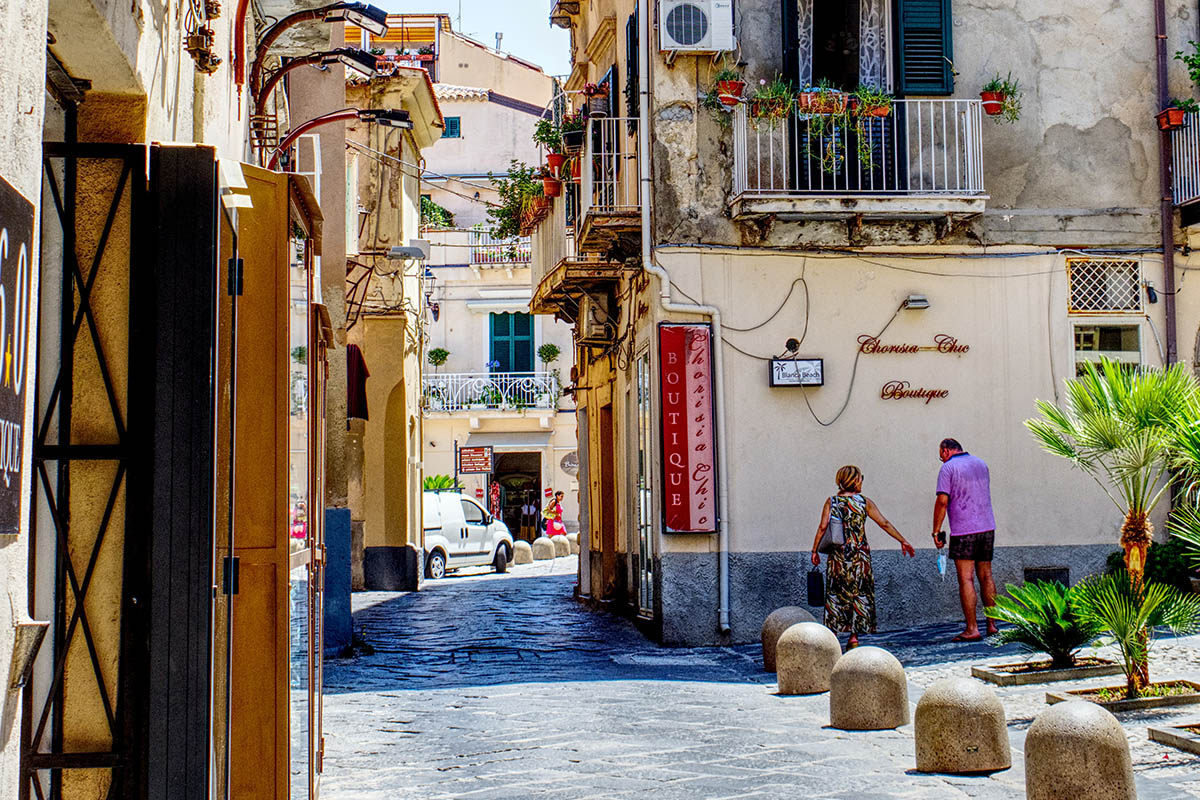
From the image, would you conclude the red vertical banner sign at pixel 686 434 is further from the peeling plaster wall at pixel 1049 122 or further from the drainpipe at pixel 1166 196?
the drainpipe at pixel 1166 196

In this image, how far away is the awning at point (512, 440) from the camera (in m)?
42.1

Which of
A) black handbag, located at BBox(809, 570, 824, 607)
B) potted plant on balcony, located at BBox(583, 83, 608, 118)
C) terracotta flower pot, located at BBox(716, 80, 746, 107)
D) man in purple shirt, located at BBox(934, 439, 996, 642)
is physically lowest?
black handbag, located at BBox(809, 570, 824, 607)

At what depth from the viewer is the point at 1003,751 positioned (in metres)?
7.12

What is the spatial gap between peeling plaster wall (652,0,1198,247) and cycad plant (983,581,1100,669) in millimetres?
5553

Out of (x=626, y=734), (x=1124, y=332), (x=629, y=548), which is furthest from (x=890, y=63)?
(x=626, y=734)

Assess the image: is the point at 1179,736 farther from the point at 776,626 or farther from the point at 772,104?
the point at 772,104

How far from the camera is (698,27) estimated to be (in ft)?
45.5

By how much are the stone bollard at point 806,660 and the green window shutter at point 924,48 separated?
675 cm

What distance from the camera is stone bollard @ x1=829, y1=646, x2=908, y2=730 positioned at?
8.51 m

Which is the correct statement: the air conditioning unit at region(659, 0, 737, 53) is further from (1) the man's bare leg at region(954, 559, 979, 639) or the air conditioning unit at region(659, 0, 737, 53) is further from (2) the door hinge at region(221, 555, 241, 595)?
(2) the door hinge at region(221, 555, 241, 595)

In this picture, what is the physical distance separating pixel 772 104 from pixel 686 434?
3405 millimetres

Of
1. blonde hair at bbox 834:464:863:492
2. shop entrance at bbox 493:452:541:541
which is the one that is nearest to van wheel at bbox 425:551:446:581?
shop entrance at bbox 493:452:541:541

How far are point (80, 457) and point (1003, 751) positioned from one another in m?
4.81

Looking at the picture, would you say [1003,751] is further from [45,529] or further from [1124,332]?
[1124,332]
